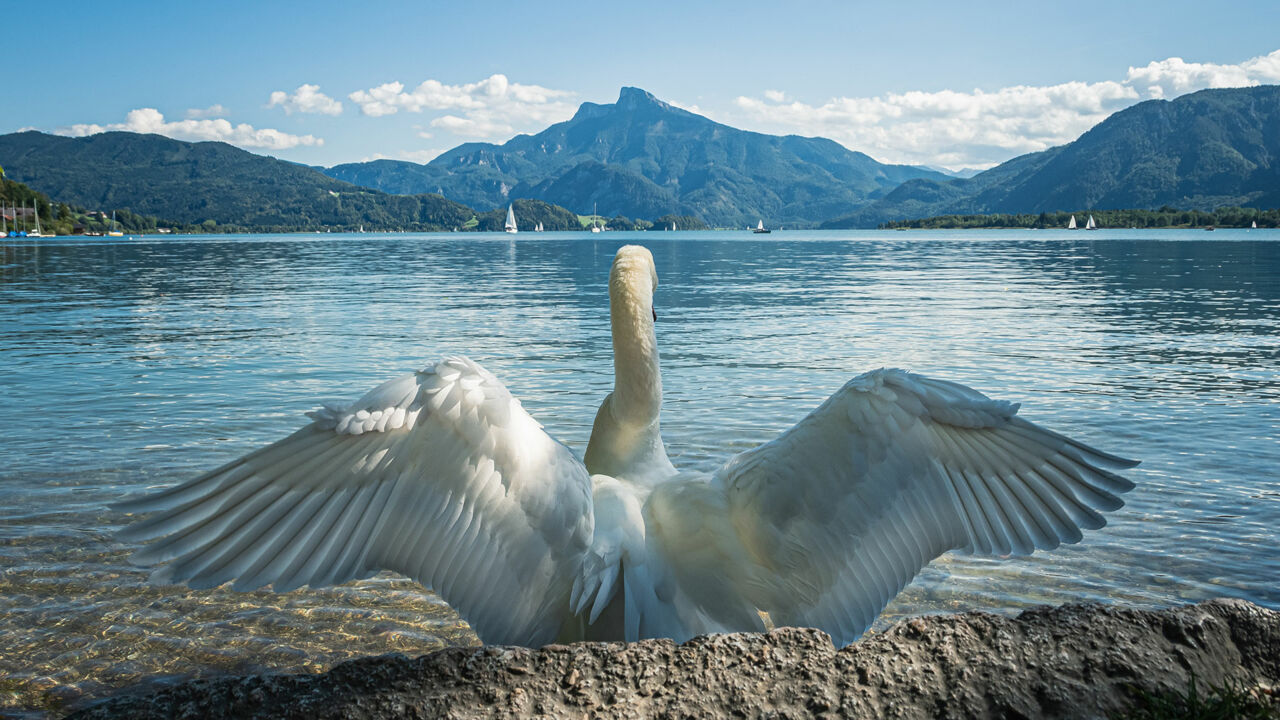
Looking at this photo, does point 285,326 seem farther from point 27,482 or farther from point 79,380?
point 27,482

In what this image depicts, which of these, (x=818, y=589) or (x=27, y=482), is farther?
(x=27, y=482)

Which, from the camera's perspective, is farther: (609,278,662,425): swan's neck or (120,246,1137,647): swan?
(609,278,662,425): swan's neck

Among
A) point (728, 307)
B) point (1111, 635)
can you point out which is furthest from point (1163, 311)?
point (1111, 635)

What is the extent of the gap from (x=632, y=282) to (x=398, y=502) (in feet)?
5.96

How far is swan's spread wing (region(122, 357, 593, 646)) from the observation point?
9.35 feet

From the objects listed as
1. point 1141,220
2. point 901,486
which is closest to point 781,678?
point 901,486

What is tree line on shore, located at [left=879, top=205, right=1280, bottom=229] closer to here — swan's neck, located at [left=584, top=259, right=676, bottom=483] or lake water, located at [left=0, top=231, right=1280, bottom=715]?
lake water, located at [left=0, top=231, right=1280, bottom=715]

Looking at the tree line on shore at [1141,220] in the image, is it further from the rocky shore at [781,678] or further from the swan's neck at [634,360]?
the rocky shore at [781,678]

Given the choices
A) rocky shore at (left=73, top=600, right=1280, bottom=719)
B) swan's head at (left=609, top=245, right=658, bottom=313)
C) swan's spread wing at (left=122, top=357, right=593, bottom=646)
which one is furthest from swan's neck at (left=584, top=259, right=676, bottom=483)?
rocky shore at (left=73, top=600, right=1280, bottom=719)

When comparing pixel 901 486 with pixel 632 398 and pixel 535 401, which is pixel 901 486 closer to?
pixel 632 398

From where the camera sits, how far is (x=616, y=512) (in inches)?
141

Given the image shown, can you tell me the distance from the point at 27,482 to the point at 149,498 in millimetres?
6327

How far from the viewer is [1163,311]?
22094 mm

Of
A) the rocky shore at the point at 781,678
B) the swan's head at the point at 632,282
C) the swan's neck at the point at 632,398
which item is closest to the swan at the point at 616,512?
the rocky shore at the point at 781,678
